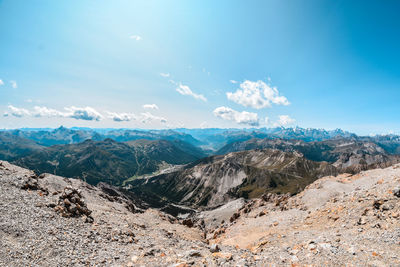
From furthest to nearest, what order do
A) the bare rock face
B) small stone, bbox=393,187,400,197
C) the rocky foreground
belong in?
the bare rock face
small stone, bbox=393,187,400,197
the rocky foreground

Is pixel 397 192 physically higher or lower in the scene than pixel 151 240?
higher

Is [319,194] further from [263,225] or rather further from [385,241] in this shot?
[385,241]

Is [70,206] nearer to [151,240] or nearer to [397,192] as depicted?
[151,240]

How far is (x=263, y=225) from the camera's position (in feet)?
Answer: 123

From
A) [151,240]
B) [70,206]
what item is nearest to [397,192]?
[151,240]

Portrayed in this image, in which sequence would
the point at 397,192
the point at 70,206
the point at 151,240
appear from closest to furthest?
the point at 397,192, the point at 151,240, the point at 70,206

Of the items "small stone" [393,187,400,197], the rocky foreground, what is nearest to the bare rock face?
the rocky foreground

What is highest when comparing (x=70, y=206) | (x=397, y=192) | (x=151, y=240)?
(x=397, y=192)

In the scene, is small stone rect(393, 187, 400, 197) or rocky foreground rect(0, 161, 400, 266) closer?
rocky foreground rect(0, 161, 400, 266)

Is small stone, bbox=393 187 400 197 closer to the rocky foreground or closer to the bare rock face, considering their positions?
the rocky foreground

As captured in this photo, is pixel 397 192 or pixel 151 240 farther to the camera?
pixel 151 240

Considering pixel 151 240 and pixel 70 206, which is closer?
pixel 151 240

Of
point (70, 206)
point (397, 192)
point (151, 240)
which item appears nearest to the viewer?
point (397, 192)

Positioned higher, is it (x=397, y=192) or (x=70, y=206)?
(x=397, y=192)
